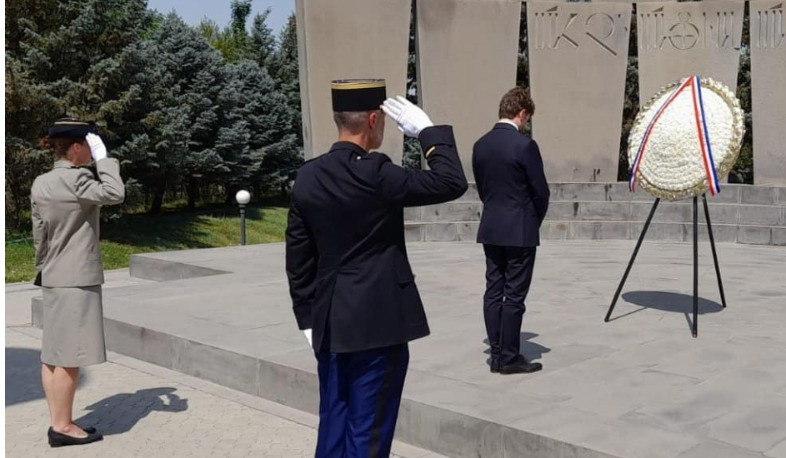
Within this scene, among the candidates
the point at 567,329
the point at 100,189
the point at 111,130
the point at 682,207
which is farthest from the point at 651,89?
the point at 100,189

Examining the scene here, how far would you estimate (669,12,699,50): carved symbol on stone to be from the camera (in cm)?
1448

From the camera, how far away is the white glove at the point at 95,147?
430 centimetres

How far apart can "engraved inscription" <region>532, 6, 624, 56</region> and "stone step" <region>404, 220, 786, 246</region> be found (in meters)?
3.39

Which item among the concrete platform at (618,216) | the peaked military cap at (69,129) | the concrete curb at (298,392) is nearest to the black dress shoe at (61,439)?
the concrete curb at (298,392)

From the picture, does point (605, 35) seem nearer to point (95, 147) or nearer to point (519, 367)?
point (519, 367)

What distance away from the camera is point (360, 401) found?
9.46 ft

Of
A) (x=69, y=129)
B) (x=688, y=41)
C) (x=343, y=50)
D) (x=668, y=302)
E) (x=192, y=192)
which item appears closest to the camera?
(x=69, y=129)

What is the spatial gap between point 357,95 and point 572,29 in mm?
12732

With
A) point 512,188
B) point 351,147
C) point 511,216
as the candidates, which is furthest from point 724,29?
point 351,147

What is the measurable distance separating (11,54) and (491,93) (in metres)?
10.0

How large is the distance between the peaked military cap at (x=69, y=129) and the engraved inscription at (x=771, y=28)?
1286 centimetres

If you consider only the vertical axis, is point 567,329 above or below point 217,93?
below

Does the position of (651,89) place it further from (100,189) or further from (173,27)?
(173,27)

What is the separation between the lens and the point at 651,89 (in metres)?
14.8
